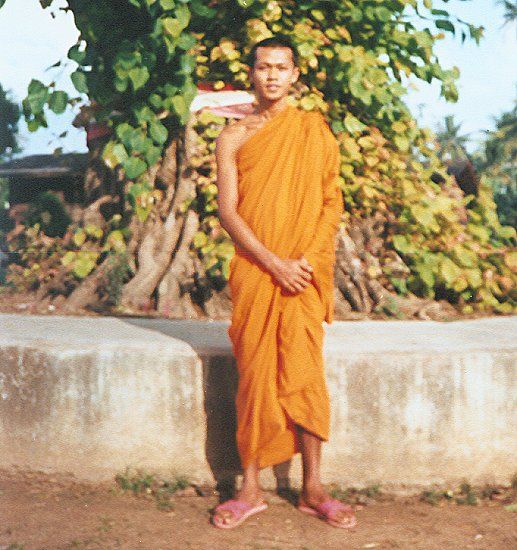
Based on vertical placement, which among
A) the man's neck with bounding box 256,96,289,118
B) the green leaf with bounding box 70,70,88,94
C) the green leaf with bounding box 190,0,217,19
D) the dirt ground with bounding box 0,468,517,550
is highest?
the green leaf with bounding box 190,0,217,19

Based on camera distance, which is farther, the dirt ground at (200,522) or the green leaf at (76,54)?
the green leaf at (76,54)

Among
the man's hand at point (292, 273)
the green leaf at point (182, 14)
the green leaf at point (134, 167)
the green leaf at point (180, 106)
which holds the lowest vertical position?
the man's hand at point (292, 273)

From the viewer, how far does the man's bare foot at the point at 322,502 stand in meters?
3.09

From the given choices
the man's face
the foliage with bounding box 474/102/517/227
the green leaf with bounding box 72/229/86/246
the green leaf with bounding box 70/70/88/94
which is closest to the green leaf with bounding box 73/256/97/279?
the green leaf with bounding box 72/229/86/246

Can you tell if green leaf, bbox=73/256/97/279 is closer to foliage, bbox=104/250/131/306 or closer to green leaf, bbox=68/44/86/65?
foliage, bbox=104/250/131/306

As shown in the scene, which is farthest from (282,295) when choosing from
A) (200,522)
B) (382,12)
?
(382,12)

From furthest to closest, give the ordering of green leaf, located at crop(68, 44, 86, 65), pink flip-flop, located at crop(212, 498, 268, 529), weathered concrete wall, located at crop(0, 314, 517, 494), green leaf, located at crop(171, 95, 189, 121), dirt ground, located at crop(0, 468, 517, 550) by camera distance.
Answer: green leaf, located at crop(68, 44, 86, 65) < green leaf, located at crop(171, 95, 189, 121) < weathered concrete wall, located at crop(0, 314, 517, 494) < pink flip-flop, located at crop(212, 498, 268, 529) < dirt ground, located at crop(0, 468, 517, 550)

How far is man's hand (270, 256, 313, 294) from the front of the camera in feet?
9.77

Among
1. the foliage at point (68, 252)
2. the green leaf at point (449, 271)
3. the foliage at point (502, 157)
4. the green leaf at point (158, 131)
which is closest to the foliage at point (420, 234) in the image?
the green leaf at point (449, 271)

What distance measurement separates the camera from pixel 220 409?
3.46 metres

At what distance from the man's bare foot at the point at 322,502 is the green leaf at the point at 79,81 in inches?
121

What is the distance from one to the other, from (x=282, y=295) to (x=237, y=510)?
2.82ft

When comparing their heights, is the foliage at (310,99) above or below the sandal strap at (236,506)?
above

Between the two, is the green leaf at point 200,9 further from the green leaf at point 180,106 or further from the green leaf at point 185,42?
the green leaf at point 180,106
